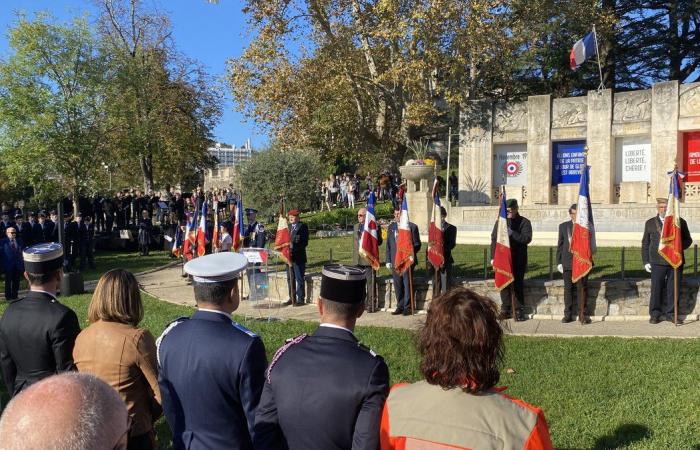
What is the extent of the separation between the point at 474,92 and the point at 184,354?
83.7 ft

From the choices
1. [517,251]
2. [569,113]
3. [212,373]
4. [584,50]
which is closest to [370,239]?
[517,251]

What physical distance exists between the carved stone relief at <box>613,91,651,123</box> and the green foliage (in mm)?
14468

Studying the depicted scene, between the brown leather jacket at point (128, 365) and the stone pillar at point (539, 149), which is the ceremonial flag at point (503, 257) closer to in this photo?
the brown leather jacket at point (128, 365)

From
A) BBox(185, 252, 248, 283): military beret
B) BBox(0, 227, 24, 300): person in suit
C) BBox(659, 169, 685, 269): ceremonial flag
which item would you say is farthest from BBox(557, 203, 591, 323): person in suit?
BBox(0, 227, 24, 300): person in suit

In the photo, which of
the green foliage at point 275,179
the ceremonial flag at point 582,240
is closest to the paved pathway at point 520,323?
the ceremonial flag at point 582,240

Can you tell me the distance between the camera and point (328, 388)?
8.60 feet

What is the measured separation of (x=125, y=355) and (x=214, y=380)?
0.84m

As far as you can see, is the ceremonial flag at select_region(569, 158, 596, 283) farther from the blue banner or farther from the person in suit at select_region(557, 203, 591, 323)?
the blue banner

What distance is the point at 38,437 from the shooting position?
56.0 inches

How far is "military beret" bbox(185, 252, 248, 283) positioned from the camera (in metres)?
3.28

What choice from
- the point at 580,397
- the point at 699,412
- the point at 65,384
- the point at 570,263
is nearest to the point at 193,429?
the point at 65,384

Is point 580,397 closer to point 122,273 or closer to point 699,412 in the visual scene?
point 699,412

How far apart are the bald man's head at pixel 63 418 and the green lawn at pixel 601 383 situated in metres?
2.68

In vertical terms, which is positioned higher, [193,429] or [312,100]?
[312,100]
